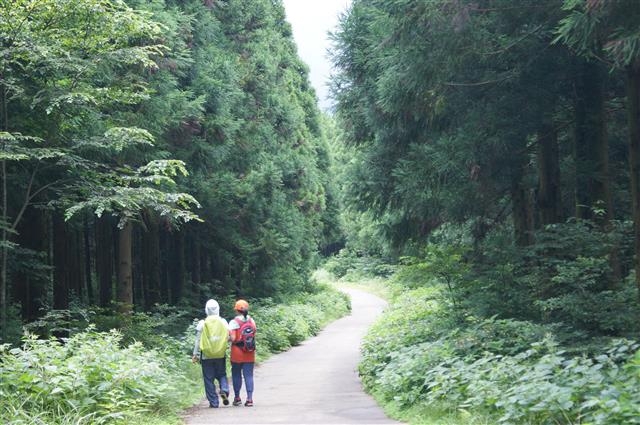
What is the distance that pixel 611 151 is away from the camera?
46.6 feet

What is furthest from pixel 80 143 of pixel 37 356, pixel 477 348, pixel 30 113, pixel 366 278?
pixel 366 278

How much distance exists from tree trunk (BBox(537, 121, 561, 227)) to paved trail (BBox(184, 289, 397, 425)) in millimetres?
4765

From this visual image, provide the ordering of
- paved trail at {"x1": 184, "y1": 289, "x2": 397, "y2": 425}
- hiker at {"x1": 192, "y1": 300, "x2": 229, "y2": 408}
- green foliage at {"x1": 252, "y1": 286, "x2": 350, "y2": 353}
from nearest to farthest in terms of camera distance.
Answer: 1. paved trail at {"x1": 184, "y1": 289, "x2": 397, "y2": 425}
2. hiker at {"x1": 192, "y1": 300, "x2": 229, "y2": 408}
3. green foliage at {"x1": 252, "y1": 286, "x2": 350, "y2": 353}

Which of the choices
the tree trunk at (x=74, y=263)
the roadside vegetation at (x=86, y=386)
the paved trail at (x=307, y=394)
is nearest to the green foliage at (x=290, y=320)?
the paved trail at (x=307, y=394)

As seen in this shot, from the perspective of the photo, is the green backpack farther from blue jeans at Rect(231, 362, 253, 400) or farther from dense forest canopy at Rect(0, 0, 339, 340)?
dense forest canopy at Rect(0, 0, 339, 340)

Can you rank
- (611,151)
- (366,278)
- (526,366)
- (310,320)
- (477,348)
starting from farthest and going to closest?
(366,278) < (310,320) < (611,151) < (477,348) < (526,366)

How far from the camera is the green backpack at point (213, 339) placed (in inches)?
421

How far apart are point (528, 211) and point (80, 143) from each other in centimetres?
1076

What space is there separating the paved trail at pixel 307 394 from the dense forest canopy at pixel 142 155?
3.35 meters

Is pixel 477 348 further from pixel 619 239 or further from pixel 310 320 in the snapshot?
pixel 310 320

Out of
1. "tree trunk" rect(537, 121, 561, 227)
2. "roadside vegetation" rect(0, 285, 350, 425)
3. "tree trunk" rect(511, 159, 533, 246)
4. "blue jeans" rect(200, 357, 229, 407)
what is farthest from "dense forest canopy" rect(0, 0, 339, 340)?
"tree trunk" rect(511, 159, 533, 246)

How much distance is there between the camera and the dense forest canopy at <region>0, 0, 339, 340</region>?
36.7 ft

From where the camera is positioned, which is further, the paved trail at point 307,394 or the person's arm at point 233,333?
the person's arm at point 233,333

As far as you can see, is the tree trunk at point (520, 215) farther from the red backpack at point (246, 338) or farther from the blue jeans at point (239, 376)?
the blue jeans at point (239, 376)
